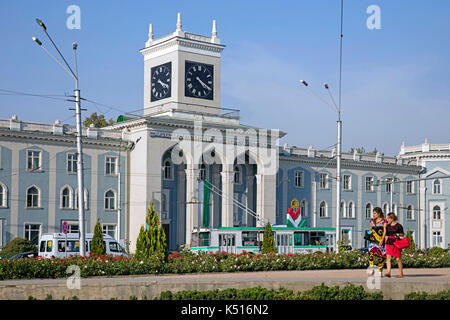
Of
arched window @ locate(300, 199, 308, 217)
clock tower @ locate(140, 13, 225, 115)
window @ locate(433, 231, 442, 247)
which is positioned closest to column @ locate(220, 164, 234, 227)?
clock tower @ locate(140, 13, 225, 115)

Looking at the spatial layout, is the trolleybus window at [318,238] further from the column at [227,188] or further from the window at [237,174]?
the window at [237,174]

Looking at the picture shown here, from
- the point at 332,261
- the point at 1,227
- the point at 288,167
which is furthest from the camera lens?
the point at 288,167

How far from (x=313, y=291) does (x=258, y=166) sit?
45.1 m

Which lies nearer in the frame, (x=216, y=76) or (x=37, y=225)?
(x=37, y=225)

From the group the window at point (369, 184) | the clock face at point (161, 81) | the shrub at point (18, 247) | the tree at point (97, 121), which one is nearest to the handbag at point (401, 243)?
the shrub at point (18, 247)

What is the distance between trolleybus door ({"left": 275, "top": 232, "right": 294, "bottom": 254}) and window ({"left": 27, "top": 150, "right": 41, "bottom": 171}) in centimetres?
1702

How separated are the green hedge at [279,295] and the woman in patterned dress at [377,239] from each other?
413 centimetres

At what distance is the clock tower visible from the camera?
184ft

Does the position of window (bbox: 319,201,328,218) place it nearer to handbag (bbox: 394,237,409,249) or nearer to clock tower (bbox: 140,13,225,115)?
clock tower (bbox: 140,13,225,115)

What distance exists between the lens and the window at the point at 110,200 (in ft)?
173

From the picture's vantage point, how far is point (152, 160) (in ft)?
170

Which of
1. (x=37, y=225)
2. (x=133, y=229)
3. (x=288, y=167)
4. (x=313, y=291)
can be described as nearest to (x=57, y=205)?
(x=37, y=225)

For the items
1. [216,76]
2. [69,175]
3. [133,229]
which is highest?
[216,76]
